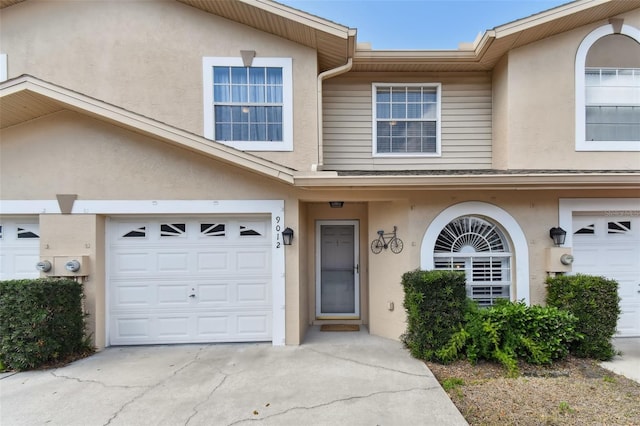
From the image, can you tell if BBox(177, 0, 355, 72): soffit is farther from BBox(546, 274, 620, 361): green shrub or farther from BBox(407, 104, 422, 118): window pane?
BBox(546, 274, 620, 361): green shrub

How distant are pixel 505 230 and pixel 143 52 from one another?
7.95m

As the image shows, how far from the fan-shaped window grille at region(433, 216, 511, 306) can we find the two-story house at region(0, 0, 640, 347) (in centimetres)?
3

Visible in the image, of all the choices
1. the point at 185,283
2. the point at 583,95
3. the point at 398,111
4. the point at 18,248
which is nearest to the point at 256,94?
the point at 398,111

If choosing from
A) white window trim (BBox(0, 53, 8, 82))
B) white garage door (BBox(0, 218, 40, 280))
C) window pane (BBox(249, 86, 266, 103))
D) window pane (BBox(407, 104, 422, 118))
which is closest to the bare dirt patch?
window pane (BBox(407, 104, 422, 118))

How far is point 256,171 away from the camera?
5.30m

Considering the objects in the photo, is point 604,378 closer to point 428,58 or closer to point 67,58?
point 428,58

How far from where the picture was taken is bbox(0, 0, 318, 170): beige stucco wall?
6055mm

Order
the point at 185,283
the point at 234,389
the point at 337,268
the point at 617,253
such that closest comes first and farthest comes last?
the point at 234,389
the point at 185,283
the point at 617,253
the point at 337,268

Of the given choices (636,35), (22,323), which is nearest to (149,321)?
(22,323)

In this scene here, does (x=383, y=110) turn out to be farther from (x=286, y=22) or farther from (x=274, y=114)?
(x=286, y=22)

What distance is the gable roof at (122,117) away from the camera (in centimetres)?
505

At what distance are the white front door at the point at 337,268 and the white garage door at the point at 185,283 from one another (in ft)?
5.50

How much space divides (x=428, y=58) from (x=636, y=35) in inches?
164

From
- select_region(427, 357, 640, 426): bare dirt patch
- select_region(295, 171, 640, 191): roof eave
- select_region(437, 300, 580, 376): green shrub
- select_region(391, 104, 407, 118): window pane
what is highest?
select_region(391, 104, 407, 118): window pane
